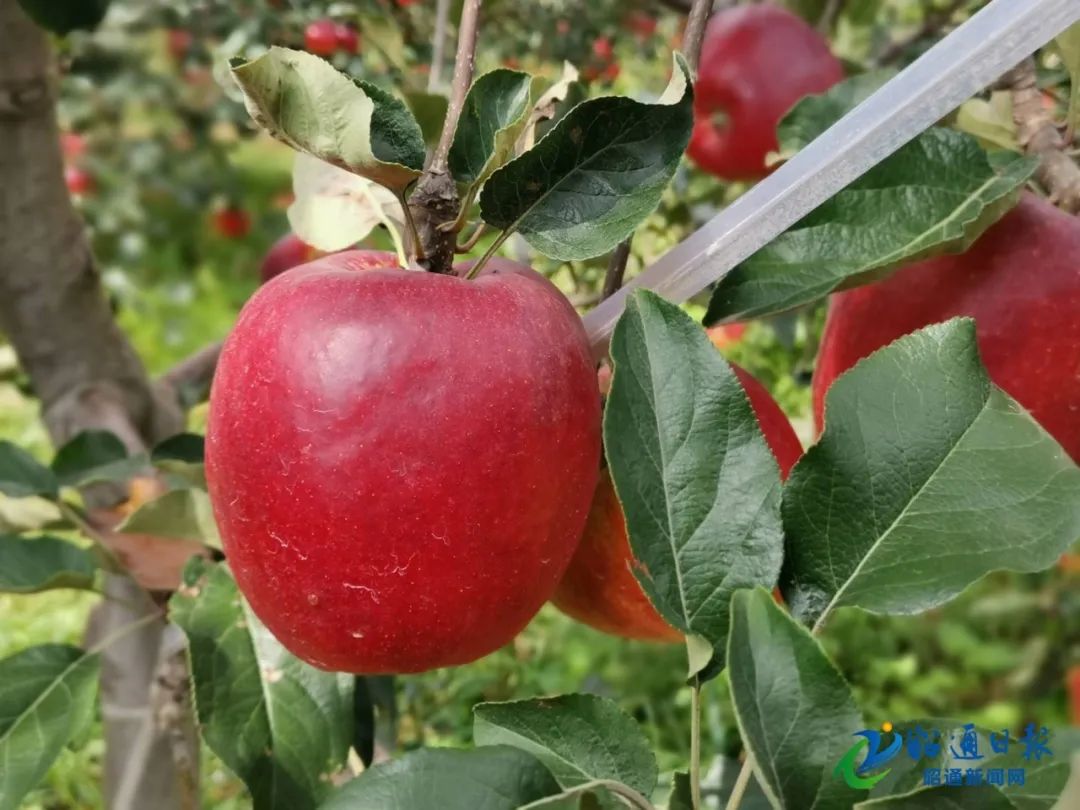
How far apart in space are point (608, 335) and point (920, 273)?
0.57ft

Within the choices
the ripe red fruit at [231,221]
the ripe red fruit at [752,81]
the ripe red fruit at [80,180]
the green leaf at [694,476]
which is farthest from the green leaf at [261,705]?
the ripe red fruit at [231,221]

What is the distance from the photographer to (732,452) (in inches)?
15.5

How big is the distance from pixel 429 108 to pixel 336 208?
0.19 metres

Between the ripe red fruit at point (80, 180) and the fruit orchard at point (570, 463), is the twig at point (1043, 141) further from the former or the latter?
the ripe red fruit at point (80, 180)

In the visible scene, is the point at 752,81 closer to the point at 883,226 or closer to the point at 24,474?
the point at 883,226

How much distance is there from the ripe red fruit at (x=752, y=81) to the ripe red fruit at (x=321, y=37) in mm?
376

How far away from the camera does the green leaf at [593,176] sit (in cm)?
41

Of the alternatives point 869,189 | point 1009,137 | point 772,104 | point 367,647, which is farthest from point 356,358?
point 772,104

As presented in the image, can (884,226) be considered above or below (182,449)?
above

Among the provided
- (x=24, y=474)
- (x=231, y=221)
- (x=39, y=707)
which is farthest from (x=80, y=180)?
(x=39, y=707)

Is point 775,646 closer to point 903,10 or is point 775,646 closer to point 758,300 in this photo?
point 758,300

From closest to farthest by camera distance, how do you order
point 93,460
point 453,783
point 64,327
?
point 453,783 → point 93,460 → point 64,327

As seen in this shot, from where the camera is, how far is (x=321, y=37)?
1115 mm

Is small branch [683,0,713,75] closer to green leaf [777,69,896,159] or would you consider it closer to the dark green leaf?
green leaf [777,69,896,159]
